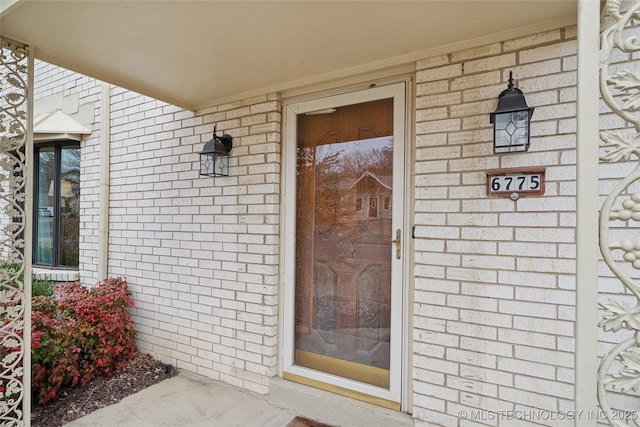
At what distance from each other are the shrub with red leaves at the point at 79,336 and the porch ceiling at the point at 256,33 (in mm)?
1992

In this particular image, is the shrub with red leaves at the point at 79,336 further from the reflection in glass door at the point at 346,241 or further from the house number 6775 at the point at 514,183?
the house number 6775 at the point at 514,183

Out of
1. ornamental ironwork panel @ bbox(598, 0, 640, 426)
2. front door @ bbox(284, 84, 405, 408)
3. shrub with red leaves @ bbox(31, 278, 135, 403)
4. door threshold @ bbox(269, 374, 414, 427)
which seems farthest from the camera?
shrub with red leaves @ bbox(31, 278, 135, 403)

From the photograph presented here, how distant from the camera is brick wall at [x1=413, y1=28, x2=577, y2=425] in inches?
66.1

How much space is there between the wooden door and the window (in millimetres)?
3152

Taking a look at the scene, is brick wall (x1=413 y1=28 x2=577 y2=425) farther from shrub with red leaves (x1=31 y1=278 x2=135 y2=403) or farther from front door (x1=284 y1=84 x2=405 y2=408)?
shrub with red leaves (x1=31 y1=278 x2=135 y2=403)

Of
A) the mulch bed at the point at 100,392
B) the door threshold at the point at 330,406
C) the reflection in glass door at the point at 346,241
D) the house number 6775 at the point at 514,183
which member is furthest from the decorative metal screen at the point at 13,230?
the house number 6775 at the point at 514,183

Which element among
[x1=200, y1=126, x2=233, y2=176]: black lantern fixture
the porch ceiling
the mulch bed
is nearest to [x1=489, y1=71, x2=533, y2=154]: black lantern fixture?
the porch ceiling

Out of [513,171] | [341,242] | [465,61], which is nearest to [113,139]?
[341,242]

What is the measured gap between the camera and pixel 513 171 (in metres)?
1.76

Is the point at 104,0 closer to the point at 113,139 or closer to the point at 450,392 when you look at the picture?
the point at 113,139

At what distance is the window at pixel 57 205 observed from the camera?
4016mm

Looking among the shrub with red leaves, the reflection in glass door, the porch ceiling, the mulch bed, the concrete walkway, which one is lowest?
the mulch bed

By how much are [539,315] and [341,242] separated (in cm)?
128

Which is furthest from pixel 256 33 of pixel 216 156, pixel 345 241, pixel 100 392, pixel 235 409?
pixel 100 392
